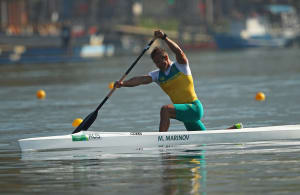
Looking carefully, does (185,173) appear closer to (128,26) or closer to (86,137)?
(86,137)

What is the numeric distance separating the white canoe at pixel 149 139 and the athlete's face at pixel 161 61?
1193 mm

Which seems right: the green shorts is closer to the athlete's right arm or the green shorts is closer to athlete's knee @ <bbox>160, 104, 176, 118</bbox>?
athlete's knee @ <bbox>160, 104, 176, 118</bbox>

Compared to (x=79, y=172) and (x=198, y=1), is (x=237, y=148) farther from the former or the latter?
(x=198, y=1)

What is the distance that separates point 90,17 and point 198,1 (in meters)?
21.3

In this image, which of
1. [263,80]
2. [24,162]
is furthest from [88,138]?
[263,80]

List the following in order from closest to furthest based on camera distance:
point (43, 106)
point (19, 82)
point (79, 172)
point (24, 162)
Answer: point (79, 172), point (24, 162), point (43, 106), point (19, 82)

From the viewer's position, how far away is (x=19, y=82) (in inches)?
1710

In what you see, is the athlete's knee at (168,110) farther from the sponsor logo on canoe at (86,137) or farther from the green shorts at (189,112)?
the sponsor logo on canoe at (86,137)

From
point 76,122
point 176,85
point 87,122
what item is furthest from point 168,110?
point 76,122

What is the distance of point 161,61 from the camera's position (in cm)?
1549

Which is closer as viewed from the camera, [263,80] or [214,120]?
[214,120]

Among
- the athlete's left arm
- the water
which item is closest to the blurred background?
the water

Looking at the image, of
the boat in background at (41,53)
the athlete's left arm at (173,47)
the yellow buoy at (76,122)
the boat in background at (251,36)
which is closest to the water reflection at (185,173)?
the athlete's left arm at (173,47)

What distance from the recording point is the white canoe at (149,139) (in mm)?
15547
